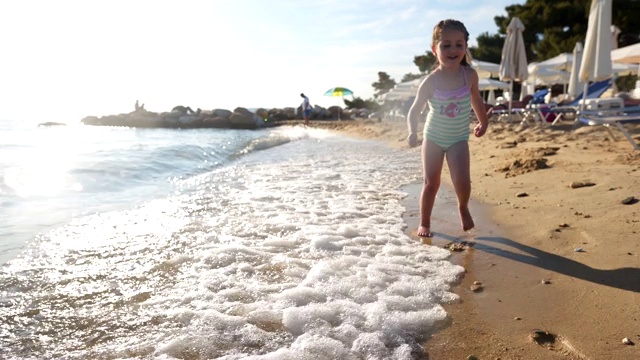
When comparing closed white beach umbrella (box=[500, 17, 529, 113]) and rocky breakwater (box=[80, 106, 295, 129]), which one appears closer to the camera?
closed white beach umbrella (box=[500, 17, 529, 113])

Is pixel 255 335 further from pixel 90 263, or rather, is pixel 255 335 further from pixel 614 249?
pixel 614 249

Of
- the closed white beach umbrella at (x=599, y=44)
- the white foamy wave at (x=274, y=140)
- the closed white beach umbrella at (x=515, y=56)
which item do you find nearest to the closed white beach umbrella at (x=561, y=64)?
the closed white beach umbrella at (x=515, y=56)

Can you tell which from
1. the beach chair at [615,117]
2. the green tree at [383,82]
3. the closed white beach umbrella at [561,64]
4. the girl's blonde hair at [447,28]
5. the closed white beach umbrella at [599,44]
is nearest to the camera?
the girl's blonde hair at [447,28]

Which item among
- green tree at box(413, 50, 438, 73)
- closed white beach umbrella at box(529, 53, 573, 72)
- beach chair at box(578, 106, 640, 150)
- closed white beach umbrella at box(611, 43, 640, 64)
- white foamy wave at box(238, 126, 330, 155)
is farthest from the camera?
green tree at box(413, 50, 438, 73)

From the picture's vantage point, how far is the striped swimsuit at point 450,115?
10.9 feet

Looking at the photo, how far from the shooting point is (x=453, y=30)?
10.6 feet

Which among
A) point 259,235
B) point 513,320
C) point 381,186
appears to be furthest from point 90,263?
point 381,186

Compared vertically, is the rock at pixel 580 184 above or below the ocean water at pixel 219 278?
above

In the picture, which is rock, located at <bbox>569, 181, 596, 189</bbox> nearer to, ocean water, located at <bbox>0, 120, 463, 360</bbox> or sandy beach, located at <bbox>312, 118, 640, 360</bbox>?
sandy beach, located at <bbox>312, 118, 640, 360</bbox>

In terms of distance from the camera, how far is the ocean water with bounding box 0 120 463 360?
1.79 m

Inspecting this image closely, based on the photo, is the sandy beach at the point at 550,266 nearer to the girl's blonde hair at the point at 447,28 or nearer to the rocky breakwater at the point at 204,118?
the girl's blonde hair at the point at 447,28

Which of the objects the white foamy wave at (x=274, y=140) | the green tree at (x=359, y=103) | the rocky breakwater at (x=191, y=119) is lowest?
the white foamy wave at (x=274, y=140)

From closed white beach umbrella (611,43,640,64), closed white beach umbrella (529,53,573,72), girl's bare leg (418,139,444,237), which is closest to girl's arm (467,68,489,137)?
girl's bare leg (418,139,444,237)

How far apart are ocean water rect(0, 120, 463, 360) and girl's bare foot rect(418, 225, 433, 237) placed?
138 millimetres
